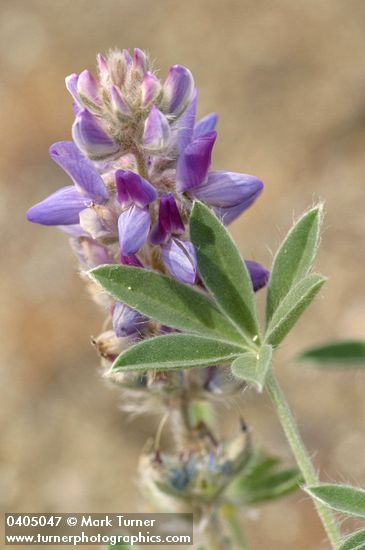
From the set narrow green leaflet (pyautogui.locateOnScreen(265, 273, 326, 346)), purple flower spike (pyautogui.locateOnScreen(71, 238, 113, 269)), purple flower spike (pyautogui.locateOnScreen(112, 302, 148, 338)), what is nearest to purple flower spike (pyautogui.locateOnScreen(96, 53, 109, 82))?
purple flower spike (pyautogui.locateOnScreen(71, 238, 113, 269))

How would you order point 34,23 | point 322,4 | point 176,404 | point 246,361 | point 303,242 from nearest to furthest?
point 246,361, point 303,242, point 176,404, point 322,4, point 34,23

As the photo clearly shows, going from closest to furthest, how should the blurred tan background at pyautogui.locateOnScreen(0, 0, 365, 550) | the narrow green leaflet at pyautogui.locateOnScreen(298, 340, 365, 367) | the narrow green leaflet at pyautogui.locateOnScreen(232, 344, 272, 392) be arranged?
the narrow green leaflet at pyautogui.locateOnScreen(232, 344, 272, 392) → the narrow green leaflet at pyautogui.locateOnScreen(298, 340, 365, 367) → the blurred tan background at pyautogui.locateOnScreen(0, 0, 365, 550)

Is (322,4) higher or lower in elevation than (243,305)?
higher

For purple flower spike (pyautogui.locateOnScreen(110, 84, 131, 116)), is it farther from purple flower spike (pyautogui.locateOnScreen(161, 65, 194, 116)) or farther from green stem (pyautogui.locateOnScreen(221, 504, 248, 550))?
green stem (pyautogui.locateOnScreen(221, 504, 248, 550))

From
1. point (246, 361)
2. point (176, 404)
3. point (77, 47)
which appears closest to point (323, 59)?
point (77, 47)

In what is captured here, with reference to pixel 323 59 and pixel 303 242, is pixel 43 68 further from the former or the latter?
pixel 303 242

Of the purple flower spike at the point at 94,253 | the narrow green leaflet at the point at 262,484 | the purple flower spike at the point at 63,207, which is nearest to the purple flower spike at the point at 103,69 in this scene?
the purple flower spike at the point at 63,207

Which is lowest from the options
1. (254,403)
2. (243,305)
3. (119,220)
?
(243,305)
